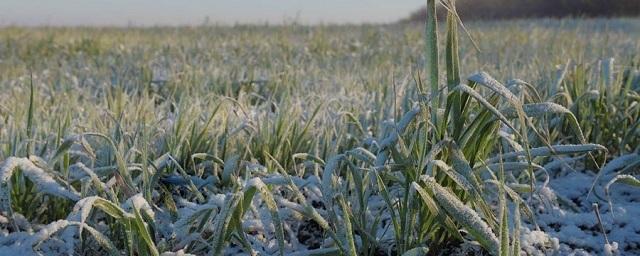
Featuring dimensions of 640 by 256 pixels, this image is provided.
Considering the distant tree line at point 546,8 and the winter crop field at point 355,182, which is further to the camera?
the distant tree line at point 546,8

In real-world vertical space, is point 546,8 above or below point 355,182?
below

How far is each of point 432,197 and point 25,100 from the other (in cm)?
189

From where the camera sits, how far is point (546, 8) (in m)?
21.1

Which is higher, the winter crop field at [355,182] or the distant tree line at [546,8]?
the winter crop field at [355,182]

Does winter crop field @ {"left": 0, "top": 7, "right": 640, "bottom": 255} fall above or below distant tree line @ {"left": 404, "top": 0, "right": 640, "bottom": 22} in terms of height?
above

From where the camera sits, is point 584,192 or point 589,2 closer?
point 584,192

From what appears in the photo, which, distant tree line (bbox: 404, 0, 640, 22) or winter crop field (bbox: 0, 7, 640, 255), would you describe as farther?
distant tree line (bbox: 404, 0, 640, 22)

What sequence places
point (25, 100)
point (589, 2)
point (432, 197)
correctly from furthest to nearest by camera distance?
point (589, 2) < point (25, 100) < point (432, 197)

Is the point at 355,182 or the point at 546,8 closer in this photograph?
the point at 355,182

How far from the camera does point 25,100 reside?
2.55m

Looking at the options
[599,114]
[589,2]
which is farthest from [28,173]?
[589,2]

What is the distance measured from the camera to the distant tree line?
63.1 ft

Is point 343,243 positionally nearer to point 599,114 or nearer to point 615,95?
point 599,114

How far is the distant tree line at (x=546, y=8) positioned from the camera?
1922 centimetres
